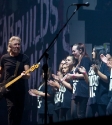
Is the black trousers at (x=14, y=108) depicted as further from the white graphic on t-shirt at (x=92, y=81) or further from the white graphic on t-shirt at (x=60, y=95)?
the white graphic on t-shirt at (x=92, y=81)

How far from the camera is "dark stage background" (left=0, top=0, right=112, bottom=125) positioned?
17.2 feet

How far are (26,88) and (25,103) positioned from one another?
0.21 m

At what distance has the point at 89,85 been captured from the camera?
519cm

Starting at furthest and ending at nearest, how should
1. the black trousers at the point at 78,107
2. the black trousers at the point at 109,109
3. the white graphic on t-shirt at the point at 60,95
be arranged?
the white graphic on t-shirt at the point at 60,95
the black trousers at the point at 78,107
the black trousers at the point at 109,109

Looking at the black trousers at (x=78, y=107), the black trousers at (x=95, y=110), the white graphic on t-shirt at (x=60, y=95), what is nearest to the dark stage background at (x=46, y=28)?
the white graphic on t-shirt at (x=60, y=95)

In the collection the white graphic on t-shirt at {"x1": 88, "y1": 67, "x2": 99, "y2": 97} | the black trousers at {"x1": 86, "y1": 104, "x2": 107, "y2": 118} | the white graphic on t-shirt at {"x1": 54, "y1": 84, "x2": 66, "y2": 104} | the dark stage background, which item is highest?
the dark stage background

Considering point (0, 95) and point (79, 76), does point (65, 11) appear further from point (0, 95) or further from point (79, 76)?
point (0, 95)

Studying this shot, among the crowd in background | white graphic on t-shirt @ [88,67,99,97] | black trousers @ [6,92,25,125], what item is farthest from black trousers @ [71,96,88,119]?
black trousers @ [6,92,25,125]

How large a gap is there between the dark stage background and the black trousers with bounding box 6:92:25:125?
13.6 inches

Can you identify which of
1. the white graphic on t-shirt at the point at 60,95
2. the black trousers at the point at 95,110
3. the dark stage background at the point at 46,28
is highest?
the dark stage background at the point at 46,28

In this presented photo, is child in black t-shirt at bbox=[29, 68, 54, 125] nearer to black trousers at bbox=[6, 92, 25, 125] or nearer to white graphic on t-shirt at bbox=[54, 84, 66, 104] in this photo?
white graphic on t-shirt at bbox=[54, 84, 66, 104]

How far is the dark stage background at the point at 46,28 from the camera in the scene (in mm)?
5238

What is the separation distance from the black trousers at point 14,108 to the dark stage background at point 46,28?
345 millimetres

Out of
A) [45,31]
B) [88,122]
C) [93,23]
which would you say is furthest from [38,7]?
[88,122]
